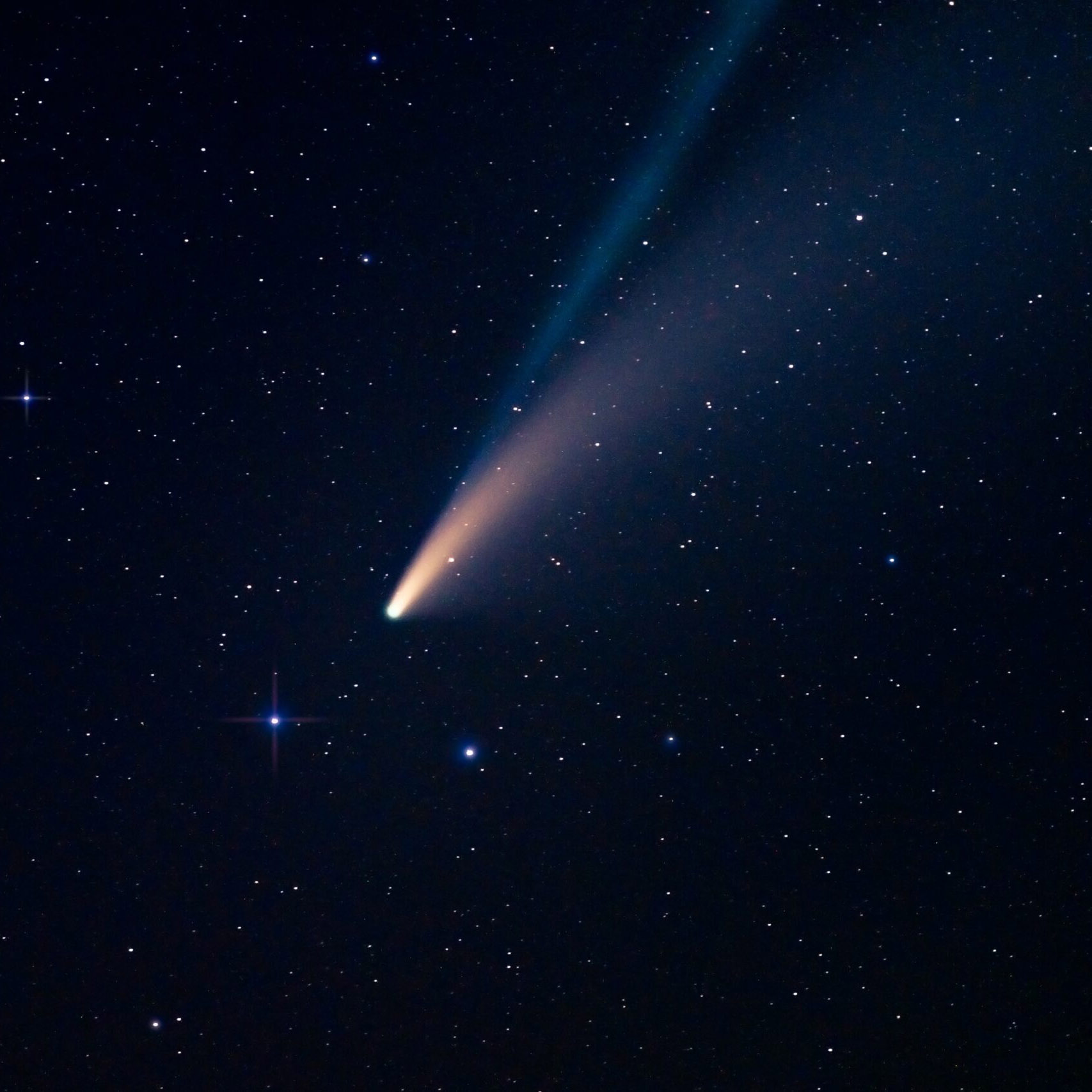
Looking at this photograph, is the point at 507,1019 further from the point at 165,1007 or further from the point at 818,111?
the point at 818,111

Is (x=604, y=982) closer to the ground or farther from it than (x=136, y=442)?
closer to the ground

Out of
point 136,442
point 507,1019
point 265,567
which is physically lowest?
point 507,1019

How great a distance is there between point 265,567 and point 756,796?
0.45 m

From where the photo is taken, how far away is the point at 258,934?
0.76m

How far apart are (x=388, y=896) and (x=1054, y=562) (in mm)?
641

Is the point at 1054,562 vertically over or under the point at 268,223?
under

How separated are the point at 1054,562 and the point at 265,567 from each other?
678 mm

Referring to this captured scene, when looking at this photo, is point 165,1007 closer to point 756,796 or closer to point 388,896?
point 388,896

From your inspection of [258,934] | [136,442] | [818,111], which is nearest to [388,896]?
[258,934]

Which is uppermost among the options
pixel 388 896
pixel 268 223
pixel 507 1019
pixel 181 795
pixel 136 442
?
pixel 268 223

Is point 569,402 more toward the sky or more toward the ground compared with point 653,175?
more toward the ground

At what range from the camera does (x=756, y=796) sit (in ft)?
2.59

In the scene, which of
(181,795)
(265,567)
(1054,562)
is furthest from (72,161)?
(1054,562)

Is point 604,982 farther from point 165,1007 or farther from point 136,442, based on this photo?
point 136,442
